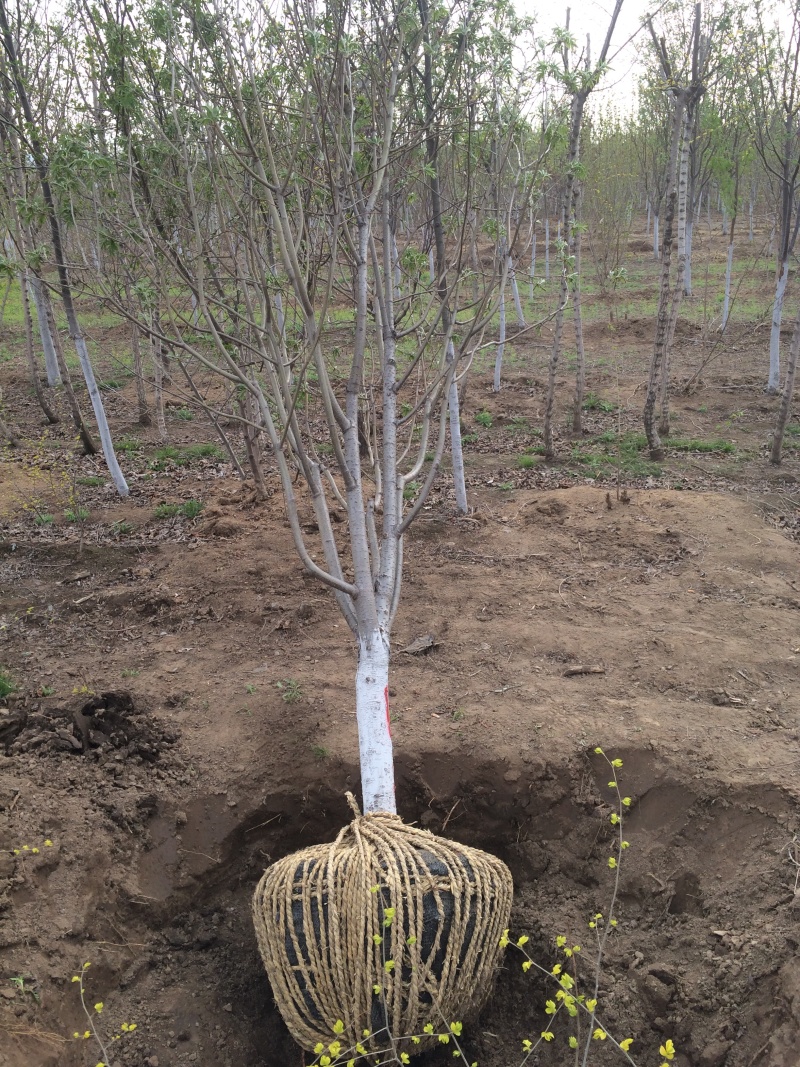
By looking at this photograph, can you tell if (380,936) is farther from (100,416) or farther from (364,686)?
(100,416)

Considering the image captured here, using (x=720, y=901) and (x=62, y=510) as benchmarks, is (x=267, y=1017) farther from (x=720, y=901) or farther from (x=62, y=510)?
(x=62, y=510)

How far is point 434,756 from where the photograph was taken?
14.8 ft

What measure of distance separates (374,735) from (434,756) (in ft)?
3.62

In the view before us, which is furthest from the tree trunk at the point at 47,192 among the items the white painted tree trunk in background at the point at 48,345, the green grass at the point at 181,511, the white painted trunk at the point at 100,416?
the white painted tree trunk in background at the point at 48,345

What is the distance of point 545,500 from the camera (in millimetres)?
8234

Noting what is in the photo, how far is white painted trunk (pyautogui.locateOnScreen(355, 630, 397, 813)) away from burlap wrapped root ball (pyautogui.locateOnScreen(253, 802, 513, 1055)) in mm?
232

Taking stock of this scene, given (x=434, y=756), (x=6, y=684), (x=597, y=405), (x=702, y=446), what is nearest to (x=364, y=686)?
(x=434, y=756)

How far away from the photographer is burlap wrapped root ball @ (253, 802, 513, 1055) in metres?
2.96

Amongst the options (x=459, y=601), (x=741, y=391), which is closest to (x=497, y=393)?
(x=741, y=391)

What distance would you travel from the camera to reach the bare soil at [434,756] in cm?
334

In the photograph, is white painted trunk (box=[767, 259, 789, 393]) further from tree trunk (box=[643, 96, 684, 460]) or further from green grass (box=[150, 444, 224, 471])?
green grass (box=[150, 444, 224, 471])

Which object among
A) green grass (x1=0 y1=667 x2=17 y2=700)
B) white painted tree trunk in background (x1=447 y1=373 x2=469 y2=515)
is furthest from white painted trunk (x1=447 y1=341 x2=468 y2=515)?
green grass (x1=0 y1=667 x2=17 y2=700)

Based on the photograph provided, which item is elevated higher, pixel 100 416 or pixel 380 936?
pixel 100 416

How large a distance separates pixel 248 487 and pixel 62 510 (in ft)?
7.28
